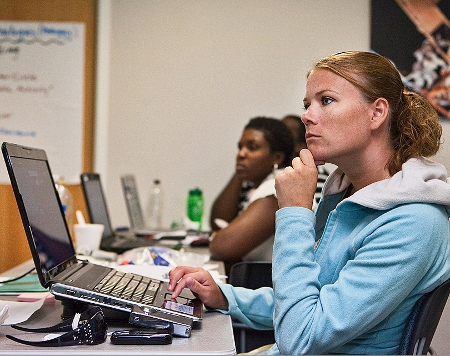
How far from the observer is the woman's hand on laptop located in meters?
1.20

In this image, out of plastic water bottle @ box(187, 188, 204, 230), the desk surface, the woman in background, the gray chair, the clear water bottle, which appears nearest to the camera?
the desk surface

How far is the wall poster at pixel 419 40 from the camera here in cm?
369

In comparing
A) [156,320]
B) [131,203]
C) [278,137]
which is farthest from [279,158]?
[156,320]

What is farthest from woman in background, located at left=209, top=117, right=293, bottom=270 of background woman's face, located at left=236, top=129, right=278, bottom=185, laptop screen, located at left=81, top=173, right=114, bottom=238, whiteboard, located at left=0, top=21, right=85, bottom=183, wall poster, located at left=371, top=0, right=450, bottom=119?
wall poster, located at left=371, top=0, right=450, bottom=119

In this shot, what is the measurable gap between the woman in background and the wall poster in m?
1.24

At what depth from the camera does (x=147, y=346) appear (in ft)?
3.02

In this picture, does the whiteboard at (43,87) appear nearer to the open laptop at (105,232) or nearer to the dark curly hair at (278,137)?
the open laptop at (105,232)

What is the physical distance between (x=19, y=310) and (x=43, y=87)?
248cm

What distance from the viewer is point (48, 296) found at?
1271 mm

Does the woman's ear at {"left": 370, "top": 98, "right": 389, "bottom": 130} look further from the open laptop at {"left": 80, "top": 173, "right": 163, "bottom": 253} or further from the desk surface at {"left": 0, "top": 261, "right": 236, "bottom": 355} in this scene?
the open laptop at {"left": 80, "top": 173, "right": 163, "bottom": 253}

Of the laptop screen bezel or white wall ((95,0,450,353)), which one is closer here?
the laptop screen bezel

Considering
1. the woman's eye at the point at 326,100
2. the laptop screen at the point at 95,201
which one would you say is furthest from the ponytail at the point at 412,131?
the laptop screen at the point at 95,201

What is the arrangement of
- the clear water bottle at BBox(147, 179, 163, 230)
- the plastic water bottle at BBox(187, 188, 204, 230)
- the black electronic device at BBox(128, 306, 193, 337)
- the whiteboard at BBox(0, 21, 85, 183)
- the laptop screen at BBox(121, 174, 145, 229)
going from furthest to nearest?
the clear water bottle at BBox(147, 179, 163, 230)
the plastic water bottle at BBox(187, 188, 204, 230)
the whiteboard at BBox(0, 21, 85, 183)
the laptop screen at BBox(121, 174, 145, 229)
the black electronic device at BBox(128, 306, 193, 337)

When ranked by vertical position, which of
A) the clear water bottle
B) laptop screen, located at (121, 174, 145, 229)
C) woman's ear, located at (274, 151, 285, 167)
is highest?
woman's ear, located at (274, 151, 285, 167)
